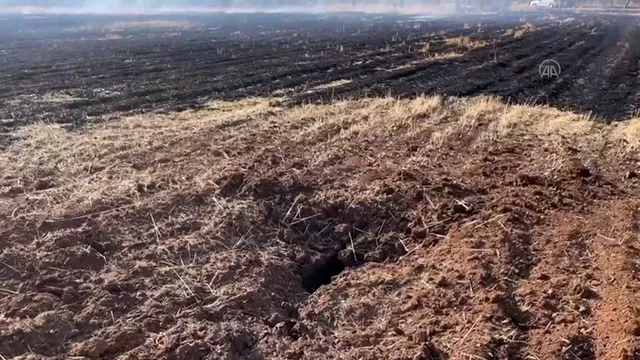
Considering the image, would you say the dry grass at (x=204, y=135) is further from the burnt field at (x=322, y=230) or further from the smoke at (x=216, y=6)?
the smoke at (x=216, y=6)

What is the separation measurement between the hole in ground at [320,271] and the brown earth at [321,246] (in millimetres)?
17

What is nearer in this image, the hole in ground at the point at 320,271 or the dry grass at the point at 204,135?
the hole in ground at the point at 320,271

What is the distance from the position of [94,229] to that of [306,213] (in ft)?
6.81

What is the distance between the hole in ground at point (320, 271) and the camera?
6.03 m

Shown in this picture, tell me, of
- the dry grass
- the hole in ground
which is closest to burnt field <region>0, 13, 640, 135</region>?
the dry grass

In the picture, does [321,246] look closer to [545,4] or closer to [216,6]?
[545,4]

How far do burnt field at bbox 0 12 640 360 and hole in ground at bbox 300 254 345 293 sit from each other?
17 millimetres

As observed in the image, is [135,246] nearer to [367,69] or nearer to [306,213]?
[306,213]

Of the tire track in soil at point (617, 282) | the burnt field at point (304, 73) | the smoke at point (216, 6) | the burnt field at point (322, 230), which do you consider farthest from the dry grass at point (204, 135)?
the smoke at point (216, 6)

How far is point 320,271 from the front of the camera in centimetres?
622

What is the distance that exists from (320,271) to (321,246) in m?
0.40

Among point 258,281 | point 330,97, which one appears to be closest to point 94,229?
point 258,281

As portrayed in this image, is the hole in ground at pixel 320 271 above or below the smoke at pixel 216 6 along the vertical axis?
above

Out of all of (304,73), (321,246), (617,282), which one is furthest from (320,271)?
(304,73)
